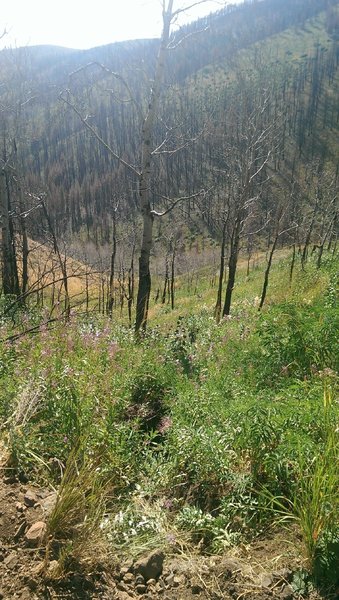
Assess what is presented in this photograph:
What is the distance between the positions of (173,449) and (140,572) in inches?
41.4

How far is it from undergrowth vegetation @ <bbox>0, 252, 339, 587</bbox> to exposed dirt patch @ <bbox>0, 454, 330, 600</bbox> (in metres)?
0.10

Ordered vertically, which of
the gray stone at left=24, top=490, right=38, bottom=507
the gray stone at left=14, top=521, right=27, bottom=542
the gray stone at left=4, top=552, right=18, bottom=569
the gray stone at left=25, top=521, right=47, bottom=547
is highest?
the gray stone at left=25, top=521, right=47, bottom=547

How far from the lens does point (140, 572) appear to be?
6.89ft

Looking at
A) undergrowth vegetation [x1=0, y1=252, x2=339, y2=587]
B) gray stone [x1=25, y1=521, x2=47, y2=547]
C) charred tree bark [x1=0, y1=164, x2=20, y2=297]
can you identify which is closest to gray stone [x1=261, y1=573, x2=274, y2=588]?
undergrowth vegetation [x1=0, y1=252, x2=339, y2=587]

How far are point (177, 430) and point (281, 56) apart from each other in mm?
184788

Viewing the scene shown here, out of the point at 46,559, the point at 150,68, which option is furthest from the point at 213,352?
the point at 150,68

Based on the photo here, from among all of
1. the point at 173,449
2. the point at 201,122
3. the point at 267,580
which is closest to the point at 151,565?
the point at 267,580

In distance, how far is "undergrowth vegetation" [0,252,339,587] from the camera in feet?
7.31

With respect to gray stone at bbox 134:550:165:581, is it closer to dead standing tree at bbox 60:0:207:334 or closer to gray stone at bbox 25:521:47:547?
gray stone at bbox 25:521:47:547

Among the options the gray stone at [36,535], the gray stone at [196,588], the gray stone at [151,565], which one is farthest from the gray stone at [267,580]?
the gray stone at [36,535]

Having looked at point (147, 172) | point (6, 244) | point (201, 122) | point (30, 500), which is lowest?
point (6, 244)

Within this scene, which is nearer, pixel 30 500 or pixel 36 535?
pixel 36 535

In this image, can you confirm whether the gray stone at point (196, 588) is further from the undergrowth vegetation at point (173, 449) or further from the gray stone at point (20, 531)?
the gray stone at point (20, 531)

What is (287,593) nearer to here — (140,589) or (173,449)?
(140,589)
